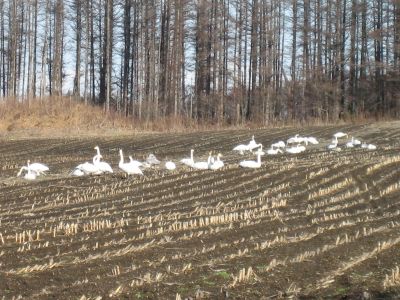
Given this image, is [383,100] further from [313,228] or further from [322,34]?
[313,228]

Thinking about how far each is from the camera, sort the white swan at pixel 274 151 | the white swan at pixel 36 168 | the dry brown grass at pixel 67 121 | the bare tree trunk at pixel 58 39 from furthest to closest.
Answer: the bare tree trunk at pixel 58 39 < the dry brown grass at pixel 67 121 < the white swan at pixel 274 151 < the white swan at pixel 36 168

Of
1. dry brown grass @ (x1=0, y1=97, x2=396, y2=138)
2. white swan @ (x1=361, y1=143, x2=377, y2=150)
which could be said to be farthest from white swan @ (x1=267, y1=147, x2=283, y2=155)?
dry brown grass @ (x1=0, y1=97, x2=396, y2=138)

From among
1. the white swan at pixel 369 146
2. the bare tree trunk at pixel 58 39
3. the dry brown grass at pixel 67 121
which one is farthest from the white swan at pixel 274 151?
the bare tree trunk at pixel 58 39

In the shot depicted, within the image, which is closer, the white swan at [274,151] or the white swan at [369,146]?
the white swan at [274,151]

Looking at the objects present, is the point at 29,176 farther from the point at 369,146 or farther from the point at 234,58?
the point at 234,58

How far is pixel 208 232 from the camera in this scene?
282 inches

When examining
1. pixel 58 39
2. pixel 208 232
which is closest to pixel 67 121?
pixel 58 39

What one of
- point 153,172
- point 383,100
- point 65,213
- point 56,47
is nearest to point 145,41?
point 56,47

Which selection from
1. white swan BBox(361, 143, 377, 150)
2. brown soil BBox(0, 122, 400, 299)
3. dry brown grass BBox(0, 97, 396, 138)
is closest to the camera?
brown soil BBox(0, 122, 400, 299)

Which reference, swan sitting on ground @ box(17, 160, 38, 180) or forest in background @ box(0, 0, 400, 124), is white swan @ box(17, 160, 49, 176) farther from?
forest in background @ box(0, 0, 400, 124)

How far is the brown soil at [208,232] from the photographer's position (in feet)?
16.4

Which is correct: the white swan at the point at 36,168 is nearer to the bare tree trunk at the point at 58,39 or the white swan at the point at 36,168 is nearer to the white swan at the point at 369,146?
the white swan at the point at 369,146

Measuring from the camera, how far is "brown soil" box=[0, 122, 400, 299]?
197 inches

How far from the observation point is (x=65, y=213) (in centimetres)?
866
